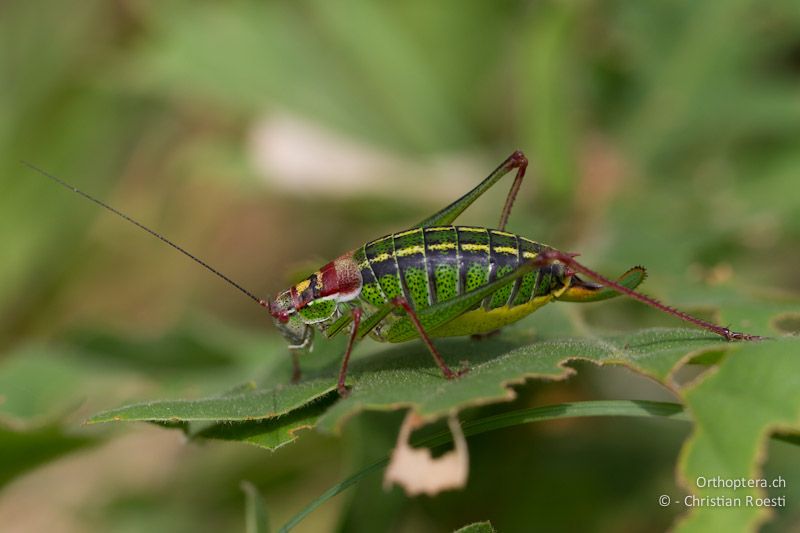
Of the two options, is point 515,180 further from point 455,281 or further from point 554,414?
point 554,414

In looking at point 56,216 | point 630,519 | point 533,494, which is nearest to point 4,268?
point 56,216

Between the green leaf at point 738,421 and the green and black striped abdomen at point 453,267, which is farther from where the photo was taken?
the green and black striped abdomen at point 453,267

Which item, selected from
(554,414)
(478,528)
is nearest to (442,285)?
(554,414)

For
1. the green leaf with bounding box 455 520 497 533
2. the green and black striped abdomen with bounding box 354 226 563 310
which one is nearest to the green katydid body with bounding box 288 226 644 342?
the green and black striped abdomen with bounding box 354 226 563 310

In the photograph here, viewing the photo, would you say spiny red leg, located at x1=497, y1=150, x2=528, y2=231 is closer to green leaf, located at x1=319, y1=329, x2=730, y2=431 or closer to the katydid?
the katydid

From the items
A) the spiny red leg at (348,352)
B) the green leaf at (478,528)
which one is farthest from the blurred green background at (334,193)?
the green leaf at (478,528)

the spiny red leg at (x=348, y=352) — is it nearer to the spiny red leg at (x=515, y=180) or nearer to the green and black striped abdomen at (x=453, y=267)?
the green and black striped abdomen at (x=453, y=267)

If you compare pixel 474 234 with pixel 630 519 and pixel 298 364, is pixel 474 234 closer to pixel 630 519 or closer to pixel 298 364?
pixel 298 364

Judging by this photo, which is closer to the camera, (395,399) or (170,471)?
(395,399)
